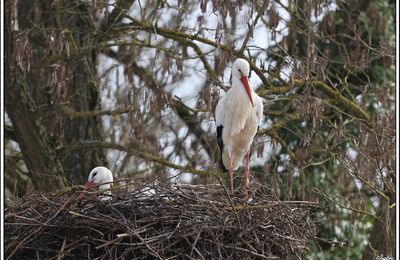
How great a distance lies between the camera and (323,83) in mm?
10992

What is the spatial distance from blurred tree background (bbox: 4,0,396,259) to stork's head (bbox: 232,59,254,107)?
0.44m

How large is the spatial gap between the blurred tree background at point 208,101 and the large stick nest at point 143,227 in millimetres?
Result: 1673

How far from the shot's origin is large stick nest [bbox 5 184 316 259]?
7.82 metres

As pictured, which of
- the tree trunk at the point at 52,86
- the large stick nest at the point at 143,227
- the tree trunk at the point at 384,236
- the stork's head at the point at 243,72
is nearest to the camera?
the large stick nest at the point at 143,227

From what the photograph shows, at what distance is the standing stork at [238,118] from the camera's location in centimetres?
967

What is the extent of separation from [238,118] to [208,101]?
564mm

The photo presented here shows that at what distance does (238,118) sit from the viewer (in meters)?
9.94

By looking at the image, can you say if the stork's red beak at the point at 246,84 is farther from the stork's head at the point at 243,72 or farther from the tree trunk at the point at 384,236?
the tree trunk at the point at 384,236

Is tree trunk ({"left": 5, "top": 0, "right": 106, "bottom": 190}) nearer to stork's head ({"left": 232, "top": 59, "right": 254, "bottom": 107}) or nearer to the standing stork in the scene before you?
the standing stork

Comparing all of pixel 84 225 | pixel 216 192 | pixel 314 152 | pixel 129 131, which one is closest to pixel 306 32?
pixel 314 152

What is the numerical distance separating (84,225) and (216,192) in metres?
1.02

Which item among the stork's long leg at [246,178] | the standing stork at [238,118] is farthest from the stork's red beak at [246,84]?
the stork's long leg at [246,178]

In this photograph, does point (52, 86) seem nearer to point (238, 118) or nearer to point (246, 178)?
point (238, 118)

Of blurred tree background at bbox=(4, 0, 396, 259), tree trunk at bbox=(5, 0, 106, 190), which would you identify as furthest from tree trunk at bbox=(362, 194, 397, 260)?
tree trunk at bbox=(5, 0, 106, 190)
